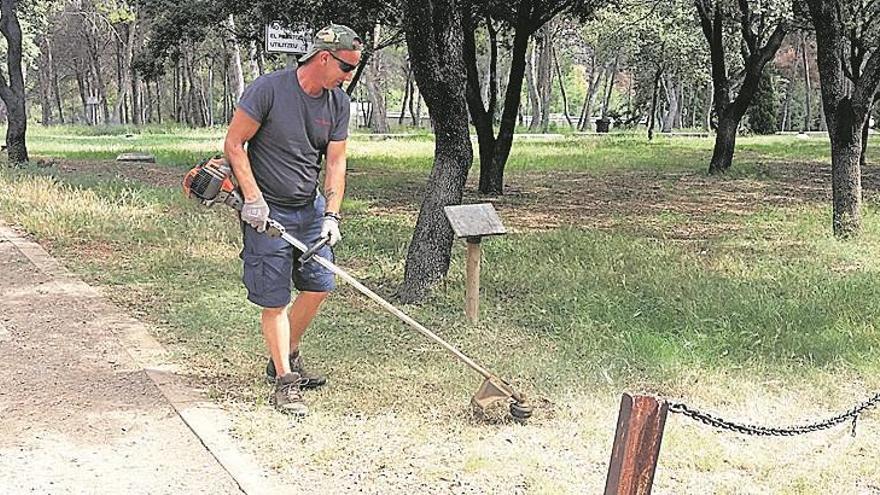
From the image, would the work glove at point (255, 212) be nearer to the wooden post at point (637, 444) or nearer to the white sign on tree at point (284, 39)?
the wooden post at point (637, 444)

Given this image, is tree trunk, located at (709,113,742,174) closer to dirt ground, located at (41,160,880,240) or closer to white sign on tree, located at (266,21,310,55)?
dirt ground, located at (41,160,880,240)

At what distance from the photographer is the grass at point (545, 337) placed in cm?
423

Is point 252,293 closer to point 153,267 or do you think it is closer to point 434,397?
point 434,397

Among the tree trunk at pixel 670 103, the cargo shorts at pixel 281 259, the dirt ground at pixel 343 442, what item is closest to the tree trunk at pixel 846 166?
the dirt ground at pixel 343 442

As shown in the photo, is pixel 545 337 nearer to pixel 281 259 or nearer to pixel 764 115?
pixel 281 259

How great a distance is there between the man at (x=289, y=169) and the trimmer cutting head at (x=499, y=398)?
2.77ft

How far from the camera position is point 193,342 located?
6.00 metres

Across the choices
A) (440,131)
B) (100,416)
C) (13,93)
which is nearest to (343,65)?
(100,416)

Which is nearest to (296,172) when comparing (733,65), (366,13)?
(366,13)

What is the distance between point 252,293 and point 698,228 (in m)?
7.47

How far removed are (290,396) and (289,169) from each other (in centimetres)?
109

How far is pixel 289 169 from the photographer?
4.77 m

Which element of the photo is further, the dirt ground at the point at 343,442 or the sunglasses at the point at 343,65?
the sunglasses at the point at 343,65

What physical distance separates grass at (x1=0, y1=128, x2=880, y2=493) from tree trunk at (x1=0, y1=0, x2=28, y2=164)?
5.05m
